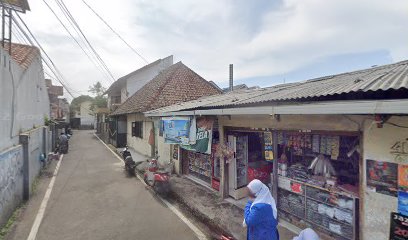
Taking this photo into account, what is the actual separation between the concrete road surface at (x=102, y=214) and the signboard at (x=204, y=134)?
222 cm

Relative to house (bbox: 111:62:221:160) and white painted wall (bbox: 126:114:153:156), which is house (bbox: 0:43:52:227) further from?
white painted wall (bbox: 126:114:153:156)

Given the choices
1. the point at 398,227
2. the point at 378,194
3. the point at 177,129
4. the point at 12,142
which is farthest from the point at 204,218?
the point at 12,142

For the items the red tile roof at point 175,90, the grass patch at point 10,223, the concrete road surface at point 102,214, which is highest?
the red tile roof at point 175,90

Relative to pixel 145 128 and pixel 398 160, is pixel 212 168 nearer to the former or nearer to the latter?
pixel 398 160

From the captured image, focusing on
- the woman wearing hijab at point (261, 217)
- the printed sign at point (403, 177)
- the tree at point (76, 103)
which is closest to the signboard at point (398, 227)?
the printed sign at point (403, 177)

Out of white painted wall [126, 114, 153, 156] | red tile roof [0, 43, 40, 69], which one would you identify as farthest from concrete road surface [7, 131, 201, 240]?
red tile roof [0, 43, 40, 69]

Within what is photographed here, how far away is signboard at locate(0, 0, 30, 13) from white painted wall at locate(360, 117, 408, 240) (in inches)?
409

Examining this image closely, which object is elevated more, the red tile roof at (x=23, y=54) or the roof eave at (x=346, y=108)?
the red tile roof at (x=23, y=54)

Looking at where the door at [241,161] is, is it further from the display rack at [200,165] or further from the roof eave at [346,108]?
the roof eave at [346,108]

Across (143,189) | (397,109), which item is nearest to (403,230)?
(397,109)

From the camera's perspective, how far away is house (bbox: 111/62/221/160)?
15188 millimetres

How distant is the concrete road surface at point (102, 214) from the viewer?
20.0ft

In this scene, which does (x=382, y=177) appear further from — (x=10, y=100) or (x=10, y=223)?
(x=10, y=100)

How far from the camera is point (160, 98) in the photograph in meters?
16.4
